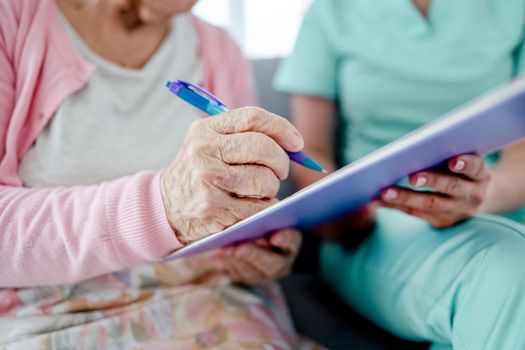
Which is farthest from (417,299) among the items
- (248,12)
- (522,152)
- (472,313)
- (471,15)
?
(248,12)

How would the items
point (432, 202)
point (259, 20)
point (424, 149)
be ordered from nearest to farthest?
1. point (424, 149)
2. point (432, 202)
3. point (259, 20)

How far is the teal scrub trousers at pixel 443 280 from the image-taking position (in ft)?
1.86

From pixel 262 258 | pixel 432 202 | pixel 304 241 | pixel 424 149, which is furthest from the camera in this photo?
pixel 304 241

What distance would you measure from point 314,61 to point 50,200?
62 cm

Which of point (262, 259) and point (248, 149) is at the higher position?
point (248, 149)

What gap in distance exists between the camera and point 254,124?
489 millimetres

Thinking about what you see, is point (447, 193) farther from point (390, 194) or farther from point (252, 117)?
point (252, 117)

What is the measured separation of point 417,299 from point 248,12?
113 centimetres

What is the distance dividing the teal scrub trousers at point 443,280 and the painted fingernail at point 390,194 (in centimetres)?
12

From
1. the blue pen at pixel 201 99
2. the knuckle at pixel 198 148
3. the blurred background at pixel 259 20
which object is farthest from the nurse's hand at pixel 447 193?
the blurred background at pixel 259 20

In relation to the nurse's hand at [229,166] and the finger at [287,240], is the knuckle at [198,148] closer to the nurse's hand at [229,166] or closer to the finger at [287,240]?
the nurse's hand at [229,166]

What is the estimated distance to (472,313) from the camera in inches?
23.1

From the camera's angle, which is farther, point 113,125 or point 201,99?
point 113,125

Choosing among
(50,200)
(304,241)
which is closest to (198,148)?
(50,200)
